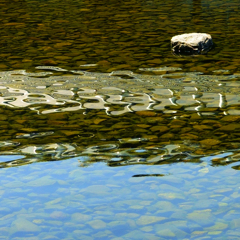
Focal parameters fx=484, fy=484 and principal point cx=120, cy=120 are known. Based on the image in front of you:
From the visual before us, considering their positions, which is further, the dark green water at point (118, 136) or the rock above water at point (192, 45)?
the rock above water at point (192, 45)

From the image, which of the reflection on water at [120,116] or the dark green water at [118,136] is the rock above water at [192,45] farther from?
the reflection on water at [120,116]

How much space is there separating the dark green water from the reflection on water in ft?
0.04

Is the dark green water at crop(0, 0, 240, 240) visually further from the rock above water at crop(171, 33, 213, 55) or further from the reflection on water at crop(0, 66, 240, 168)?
the rock above water at crop(171, 33, 213, 55)

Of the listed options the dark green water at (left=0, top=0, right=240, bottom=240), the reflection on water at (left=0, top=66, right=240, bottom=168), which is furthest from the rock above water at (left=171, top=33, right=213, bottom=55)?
the reflection on water at (left=0, top=66, right=240, bottom=168)

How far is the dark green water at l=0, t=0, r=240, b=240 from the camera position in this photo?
3248 mm

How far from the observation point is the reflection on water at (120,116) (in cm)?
425

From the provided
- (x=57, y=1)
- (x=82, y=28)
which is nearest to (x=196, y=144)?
(x=82, y=28)

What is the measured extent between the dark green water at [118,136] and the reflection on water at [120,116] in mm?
11

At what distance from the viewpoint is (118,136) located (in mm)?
4570

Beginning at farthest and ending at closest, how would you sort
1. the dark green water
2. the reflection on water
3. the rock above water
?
1. the rock above water
2. the reflection on water
3. the dark green water

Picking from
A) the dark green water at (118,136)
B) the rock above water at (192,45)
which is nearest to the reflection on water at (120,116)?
the dark green water at (118,136)

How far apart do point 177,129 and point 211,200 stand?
1351 millimetres

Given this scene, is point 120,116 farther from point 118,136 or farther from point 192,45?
point 192,45

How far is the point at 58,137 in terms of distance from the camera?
4582 mm
